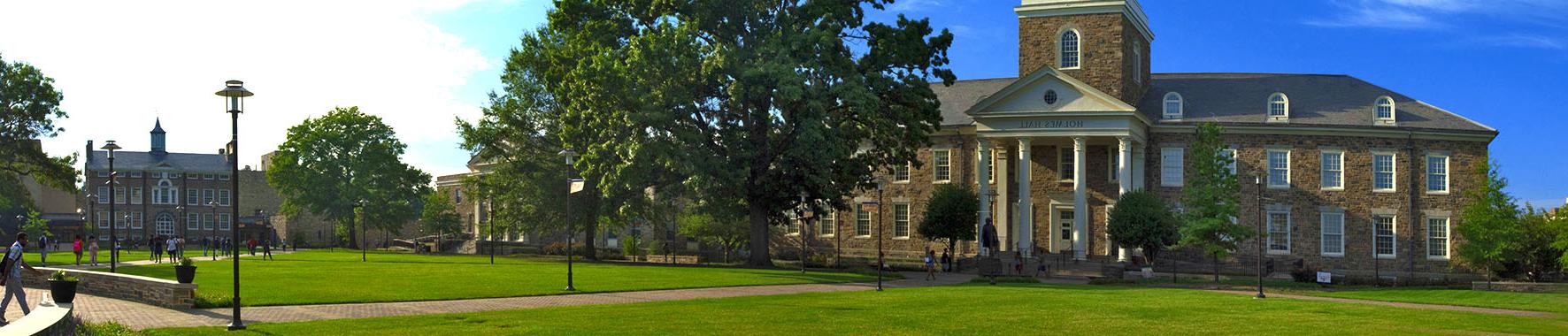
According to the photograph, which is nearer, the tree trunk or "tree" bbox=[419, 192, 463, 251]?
the tree trunk

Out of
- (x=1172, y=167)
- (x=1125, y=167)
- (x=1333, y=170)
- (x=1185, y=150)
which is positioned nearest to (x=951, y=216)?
(x=1125, y=167)

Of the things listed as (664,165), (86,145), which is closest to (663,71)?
(664,165)

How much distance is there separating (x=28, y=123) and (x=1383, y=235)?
63.3 meters

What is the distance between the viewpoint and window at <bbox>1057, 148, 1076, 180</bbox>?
5569 centimetres

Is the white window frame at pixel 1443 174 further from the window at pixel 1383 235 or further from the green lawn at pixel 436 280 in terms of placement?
the green lawn at pixel 436 280

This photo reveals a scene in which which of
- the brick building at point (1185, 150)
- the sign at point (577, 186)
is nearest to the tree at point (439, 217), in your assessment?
the brick building at point (1185, 150)

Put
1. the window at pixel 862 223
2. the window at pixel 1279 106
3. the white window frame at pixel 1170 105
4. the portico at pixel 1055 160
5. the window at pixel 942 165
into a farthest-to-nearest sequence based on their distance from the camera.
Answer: the window at pixel 862 223
the window at pixel 942 165
the white window frame at pixel 1170 105
the window at pixel 1279 106
the portico at pixel 1055 160

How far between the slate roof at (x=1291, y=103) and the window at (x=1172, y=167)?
1387 millimetres

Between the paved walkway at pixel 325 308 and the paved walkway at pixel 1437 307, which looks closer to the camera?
the paved walkway at pixel 325 308

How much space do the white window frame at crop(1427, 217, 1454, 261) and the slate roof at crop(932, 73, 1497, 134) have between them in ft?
12.9

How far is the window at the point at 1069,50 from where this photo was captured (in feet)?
181

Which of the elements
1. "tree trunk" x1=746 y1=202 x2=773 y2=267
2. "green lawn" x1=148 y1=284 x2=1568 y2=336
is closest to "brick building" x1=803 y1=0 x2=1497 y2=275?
"tree trunk" x1=746 y1=202 x2=773 y2=267

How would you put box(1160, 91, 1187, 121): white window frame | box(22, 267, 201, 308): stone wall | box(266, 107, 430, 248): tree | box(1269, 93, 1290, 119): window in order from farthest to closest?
box(266, 107, 430, 248): tree
box(1160, 91, 1187, 121): white window frame
box(1269, 93, 1290, 119): window
box(22, 267, 201, 308): stone wall

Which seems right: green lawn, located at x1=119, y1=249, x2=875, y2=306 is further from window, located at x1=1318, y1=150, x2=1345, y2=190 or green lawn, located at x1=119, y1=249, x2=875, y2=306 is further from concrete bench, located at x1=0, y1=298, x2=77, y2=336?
window, located at x1=1318, y1=150, x2=1345, y2=190
